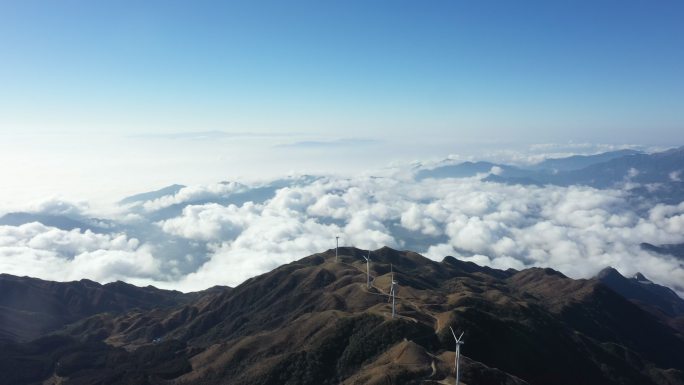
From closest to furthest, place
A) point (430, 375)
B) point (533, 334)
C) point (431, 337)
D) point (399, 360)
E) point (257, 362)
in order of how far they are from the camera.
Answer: point (430, 375) < point (399, 360) < point (431, 337) < point (257, 362) < point (533, 334)

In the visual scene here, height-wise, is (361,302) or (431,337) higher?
(431,337)

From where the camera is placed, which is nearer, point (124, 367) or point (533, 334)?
point (533, 334)

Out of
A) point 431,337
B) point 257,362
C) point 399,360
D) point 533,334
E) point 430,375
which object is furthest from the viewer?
point 533,334

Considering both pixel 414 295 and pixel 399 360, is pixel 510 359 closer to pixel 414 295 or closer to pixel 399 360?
pixel 399 360

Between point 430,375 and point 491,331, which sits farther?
point 491,331

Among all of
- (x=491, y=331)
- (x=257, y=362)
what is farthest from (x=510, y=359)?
(x=257, y=362)

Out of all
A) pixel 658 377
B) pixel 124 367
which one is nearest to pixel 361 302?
pixel 124 367

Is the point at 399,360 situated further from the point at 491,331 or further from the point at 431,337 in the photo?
the point at 491,331

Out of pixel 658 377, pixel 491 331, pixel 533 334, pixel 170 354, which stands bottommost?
pixel 658 377

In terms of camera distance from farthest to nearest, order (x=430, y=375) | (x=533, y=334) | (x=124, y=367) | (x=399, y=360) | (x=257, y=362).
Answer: (x=124, y=367)
(x=533, y=334)
(x=257, y=362)
(x=399, y=360)
(x=430, y=375)
